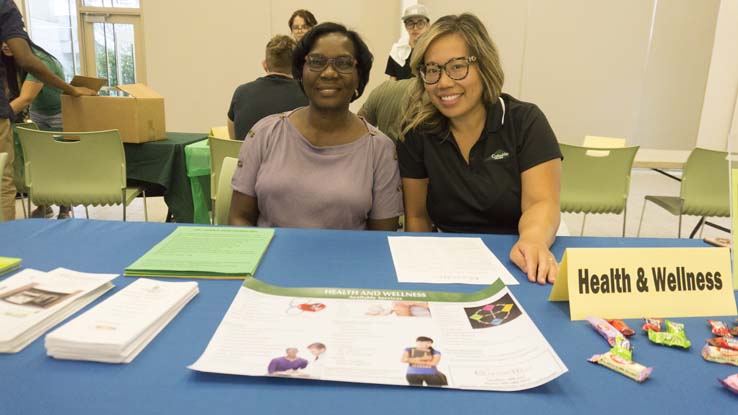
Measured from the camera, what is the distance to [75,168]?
257 cm

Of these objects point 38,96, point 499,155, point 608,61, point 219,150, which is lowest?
point 219,150

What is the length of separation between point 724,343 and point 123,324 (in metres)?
0.91

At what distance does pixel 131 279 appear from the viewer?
93 centimetres

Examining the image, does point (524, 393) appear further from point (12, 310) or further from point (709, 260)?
point (12, 310)

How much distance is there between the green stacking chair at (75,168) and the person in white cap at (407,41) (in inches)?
73.7

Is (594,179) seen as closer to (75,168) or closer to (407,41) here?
(407,41)

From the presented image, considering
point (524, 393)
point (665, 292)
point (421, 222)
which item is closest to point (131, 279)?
point (524, 393)

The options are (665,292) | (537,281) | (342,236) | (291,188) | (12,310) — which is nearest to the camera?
(12,310)

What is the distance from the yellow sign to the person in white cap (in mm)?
2492

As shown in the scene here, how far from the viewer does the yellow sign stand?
2.79 ft

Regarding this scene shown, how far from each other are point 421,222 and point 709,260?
80 cm

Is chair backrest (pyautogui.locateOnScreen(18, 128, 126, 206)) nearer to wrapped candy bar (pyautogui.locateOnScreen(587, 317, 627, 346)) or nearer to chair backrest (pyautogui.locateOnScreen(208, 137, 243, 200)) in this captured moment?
chair backrest (pyautogui.locateOnScreen(208, 137, 243, 200))

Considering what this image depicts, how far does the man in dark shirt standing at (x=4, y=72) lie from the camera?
2.71 meters

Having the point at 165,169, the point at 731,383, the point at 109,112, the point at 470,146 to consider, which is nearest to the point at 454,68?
the point at 470,146
